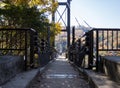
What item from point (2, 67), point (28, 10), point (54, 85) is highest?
point (28, 10)

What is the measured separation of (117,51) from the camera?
9922mm

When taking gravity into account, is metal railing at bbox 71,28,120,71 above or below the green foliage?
below

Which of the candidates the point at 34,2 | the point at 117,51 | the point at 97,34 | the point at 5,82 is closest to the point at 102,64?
the point at 97,34

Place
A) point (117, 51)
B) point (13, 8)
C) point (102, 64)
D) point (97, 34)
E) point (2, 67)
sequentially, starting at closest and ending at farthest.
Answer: point (2, 67)
point (102, 64)
point (97, 34)
point (117, 51)
point (13, 8)

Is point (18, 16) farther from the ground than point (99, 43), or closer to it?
farther from the ground

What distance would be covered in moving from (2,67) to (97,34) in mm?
3809

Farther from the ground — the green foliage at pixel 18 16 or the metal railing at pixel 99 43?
the green foliage at pixel 18 16

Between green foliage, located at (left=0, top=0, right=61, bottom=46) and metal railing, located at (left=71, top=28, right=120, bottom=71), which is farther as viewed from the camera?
green foliage, located at (left=0, top=0, right=61, bottom=46)

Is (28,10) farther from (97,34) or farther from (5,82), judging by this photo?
(5,82)

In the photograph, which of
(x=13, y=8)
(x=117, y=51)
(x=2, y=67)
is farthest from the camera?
Result: (x=13, y=8)

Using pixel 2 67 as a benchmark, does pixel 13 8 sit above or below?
above

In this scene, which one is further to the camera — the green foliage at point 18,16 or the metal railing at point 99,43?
the green foliage at point 18,16

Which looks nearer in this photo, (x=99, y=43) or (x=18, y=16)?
(x=99, y=43)

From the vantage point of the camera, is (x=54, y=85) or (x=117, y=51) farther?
(x=117, y=51)
